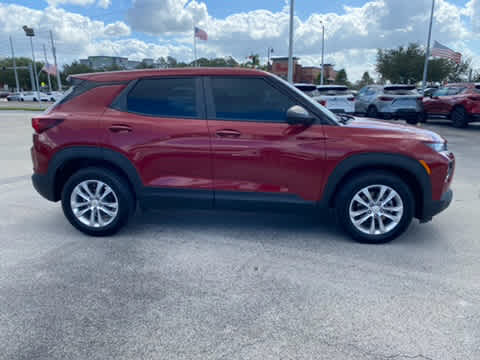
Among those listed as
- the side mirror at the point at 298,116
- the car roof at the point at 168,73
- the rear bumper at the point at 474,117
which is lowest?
the rear bumper at the point at 474,117

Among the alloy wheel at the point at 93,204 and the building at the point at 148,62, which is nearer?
the alloy wheel at the point at 93,204

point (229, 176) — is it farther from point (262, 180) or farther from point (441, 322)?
point (441, 322)

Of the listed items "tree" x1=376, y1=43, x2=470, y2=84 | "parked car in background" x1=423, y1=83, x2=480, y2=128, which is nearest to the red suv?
"parked car in background" x1=423, y1=83, x2=480, y2=128

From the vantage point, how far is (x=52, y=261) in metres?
3.58

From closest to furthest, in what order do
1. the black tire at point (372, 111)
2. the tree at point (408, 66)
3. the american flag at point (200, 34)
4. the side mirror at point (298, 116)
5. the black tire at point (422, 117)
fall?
1. the side mirror at point (298, 116)
2. the black tire at point (422, 117)
3. the black tire at point (372, 111)
4. the american flag at point (200, 34)
5. the tree at point (408, 66)

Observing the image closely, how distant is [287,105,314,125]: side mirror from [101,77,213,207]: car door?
0.83 metres

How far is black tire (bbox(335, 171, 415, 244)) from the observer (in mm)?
3756

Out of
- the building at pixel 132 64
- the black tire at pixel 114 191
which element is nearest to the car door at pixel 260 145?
the black tire at pixel 114 191

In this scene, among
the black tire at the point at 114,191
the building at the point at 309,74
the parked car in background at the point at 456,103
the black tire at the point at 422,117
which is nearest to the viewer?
the black tire at the point at 114,191

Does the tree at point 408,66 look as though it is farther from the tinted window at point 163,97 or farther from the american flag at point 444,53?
the tinted window at point 163,97

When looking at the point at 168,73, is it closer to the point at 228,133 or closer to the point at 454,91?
the point at 228,133

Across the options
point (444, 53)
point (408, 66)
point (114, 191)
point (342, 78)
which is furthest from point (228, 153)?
point (342, 78)

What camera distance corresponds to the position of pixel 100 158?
13.0ft

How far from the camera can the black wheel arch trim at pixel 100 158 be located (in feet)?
12.9
